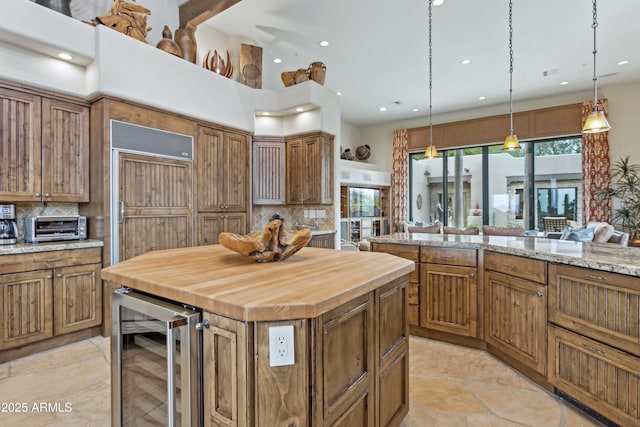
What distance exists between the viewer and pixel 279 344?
96 centimetres

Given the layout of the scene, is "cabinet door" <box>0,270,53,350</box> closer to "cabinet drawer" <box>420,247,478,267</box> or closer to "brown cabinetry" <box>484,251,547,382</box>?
"cabinet drawer" <box>420,247,478,267</box>

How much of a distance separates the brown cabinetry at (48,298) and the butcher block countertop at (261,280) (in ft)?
5.29

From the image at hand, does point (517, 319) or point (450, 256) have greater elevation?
point (450, 256)

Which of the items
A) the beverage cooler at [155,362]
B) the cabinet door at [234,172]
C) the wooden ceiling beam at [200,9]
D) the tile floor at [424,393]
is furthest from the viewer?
the cabinet door at [234,172]

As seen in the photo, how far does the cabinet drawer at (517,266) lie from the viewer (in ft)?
6.95

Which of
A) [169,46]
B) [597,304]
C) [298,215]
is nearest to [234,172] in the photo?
[298,215]

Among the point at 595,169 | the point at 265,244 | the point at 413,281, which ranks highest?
the point at 595,169

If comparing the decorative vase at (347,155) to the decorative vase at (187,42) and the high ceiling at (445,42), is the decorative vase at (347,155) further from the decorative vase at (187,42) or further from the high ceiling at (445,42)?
the decorative vase at (187,42)

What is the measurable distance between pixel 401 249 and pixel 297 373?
222 centimetres

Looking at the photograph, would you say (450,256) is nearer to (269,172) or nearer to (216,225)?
(216,225)

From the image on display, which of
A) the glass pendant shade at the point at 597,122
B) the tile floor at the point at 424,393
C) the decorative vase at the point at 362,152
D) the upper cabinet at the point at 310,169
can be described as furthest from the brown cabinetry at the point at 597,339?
the decorative vase at the point at 362,152

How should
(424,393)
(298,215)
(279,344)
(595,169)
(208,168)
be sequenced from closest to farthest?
(279,344), (424,393), (208,168), (298,215), (595,169)

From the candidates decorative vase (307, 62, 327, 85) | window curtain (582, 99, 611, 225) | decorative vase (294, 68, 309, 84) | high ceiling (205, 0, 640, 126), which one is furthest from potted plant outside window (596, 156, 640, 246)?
decorative vase (294, 68, 309, 84)

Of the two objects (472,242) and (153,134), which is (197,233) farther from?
(472,242)
